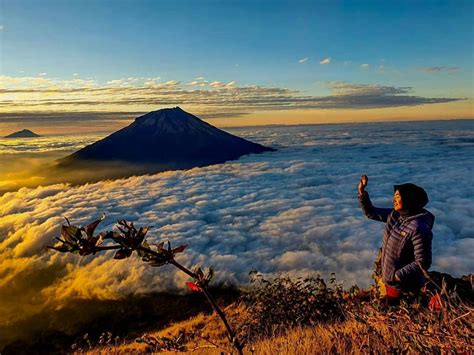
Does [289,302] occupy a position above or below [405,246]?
below

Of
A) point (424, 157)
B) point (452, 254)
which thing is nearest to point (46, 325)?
point (452, 254)

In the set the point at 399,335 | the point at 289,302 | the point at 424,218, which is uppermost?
the point at 399,335

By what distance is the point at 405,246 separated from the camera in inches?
205

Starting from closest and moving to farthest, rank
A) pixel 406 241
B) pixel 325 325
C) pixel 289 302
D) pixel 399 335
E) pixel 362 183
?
pixel 399 335 → pixel 325 325 → pixel 406 241 → pixel 362 183 → pixel 289 302

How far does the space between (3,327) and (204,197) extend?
69268 millimetres

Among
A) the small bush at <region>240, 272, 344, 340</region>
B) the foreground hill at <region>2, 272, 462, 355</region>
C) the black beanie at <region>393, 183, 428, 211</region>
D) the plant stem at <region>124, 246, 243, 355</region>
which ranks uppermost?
the plant stem at <region>124, 246, 243, 355</region>

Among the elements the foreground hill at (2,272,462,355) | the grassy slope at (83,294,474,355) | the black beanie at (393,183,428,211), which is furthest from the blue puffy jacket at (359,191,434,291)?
the grassy slope at (83,294,474,355)

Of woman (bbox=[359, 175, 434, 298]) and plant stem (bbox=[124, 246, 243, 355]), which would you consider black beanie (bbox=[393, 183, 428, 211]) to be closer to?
woman (bbox=[359, 175, 434, 298])

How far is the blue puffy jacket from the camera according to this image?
490 cm

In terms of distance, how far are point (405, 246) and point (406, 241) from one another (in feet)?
0.26

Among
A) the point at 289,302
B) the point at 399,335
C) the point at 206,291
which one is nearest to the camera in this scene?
the point at 206,291

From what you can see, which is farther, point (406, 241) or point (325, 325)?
point (406, 241)

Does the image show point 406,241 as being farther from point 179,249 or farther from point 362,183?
point 179,249

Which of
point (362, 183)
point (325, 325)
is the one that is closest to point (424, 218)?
point (362, 183)
